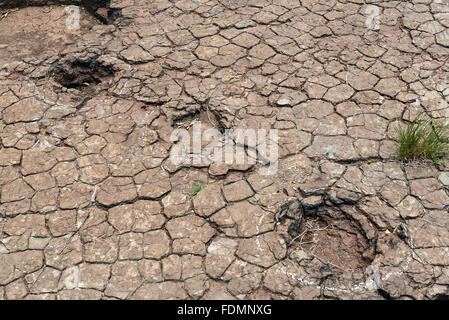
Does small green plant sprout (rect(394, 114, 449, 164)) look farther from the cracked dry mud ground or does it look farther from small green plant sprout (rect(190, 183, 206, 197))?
small green plant sprout (rect(190, 183, 206, 197))

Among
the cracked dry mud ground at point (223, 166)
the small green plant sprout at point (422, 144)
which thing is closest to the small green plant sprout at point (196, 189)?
the cracked dry mud ground at point (223, 166)

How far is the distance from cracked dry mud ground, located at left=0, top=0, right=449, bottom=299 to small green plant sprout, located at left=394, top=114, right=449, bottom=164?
8 cm

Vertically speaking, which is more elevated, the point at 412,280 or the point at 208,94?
the point at 208,94

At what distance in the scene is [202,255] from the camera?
2580 millimetres

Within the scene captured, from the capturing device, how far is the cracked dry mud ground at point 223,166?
2520mm

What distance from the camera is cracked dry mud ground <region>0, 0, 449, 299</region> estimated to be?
2.52 metres

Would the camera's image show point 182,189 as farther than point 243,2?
No

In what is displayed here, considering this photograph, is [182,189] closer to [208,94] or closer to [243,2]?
[208,94]

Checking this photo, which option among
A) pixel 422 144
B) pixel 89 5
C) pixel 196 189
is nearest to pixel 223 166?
pixel 196 189

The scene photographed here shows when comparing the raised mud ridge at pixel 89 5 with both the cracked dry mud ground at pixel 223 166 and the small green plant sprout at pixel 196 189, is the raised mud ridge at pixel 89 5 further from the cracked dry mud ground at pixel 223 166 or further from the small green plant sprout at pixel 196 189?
the small green plant sprout at pixel 196 189

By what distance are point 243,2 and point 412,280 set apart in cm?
301

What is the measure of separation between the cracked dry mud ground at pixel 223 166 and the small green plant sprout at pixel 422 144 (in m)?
0.08

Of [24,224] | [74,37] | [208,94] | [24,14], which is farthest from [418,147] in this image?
[24,14]

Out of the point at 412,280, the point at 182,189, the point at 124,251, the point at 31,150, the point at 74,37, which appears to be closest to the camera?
the point at 412,280
